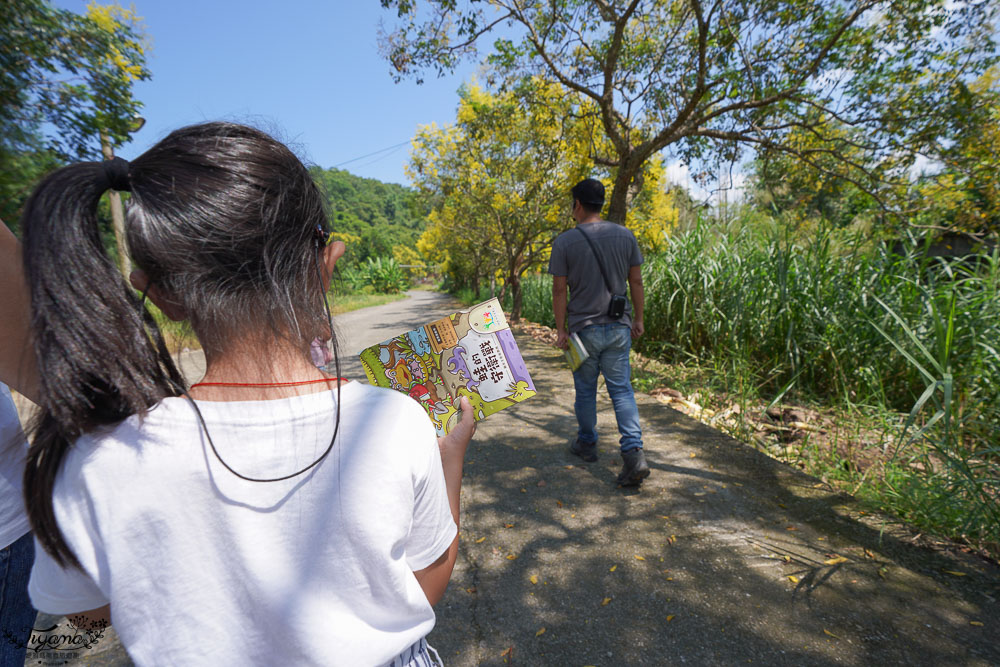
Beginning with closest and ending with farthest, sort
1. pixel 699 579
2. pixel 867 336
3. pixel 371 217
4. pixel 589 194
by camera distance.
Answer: pixel 699 579
pixel 589 194
pixel 867 336
pixel 371 217

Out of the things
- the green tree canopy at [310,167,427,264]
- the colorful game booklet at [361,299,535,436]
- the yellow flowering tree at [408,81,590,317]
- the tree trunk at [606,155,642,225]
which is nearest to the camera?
the colorful game booklet at [361,299,535,436]

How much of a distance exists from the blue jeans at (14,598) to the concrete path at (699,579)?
781 millimetres

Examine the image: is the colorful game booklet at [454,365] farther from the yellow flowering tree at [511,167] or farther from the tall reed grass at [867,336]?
the yellow flowering tree at [511,167]

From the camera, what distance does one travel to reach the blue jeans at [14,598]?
2.87ft

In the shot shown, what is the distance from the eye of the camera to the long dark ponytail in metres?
0.55

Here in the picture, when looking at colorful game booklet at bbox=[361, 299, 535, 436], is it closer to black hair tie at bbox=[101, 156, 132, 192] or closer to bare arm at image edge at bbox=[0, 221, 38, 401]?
black hair tie at bbox=[101, 156, 132, 192]

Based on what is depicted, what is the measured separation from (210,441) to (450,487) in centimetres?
49

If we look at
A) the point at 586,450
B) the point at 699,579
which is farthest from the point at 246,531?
the point at 586,450

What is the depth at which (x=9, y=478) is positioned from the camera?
0.85m

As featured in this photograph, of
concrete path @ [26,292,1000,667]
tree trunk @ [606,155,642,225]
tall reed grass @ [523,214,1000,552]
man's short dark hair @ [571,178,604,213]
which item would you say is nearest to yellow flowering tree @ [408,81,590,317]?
tree trunk @ [606,155,642,225]

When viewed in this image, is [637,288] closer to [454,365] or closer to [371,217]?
[454,365]

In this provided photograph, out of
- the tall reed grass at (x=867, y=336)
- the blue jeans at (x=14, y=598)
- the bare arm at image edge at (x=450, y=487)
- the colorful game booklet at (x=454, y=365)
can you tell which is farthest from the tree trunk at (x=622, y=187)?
the blue jeans at (x=14, y=598)

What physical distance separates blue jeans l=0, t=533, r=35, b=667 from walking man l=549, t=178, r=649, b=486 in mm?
2363

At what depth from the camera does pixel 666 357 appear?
5512 mm
